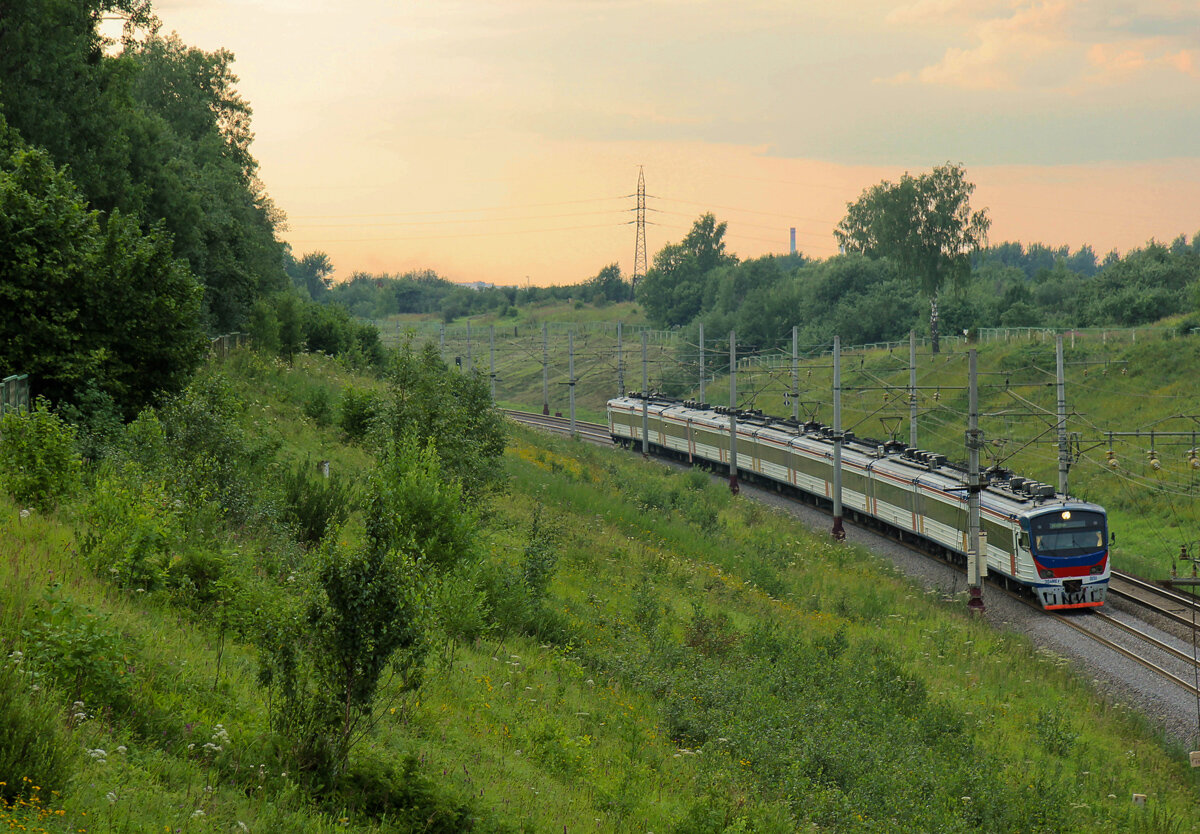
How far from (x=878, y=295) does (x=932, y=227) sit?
20189 mm

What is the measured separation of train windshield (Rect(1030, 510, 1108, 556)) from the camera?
98.2 feet

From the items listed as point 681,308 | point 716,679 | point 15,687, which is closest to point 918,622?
point 716,679

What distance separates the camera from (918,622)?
1075 inches

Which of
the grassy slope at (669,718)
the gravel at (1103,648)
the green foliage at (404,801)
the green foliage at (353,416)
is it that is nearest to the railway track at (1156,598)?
the gravel at (1103,648)

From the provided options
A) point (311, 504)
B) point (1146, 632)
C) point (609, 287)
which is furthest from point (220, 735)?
point (609, 287)

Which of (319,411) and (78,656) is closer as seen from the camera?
(78,656)

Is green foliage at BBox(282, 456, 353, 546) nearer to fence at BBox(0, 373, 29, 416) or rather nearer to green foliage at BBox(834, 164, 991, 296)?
fence at BBox(0, 373, 29, 416)

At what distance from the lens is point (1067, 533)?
1180 inches

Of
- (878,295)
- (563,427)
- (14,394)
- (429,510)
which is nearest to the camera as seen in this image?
(429,510)

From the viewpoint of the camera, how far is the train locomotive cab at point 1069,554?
2991cm

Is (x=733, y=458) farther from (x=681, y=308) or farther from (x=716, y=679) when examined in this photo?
(x=681, y=308)

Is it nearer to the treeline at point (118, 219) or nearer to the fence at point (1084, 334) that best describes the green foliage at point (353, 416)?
the treeline at point (118, 219)

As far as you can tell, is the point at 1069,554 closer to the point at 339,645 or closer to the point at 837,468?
the point at 837,468

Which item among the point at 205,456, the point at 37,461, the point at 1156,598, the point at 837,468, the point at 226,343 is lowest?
the point at 1156,598
